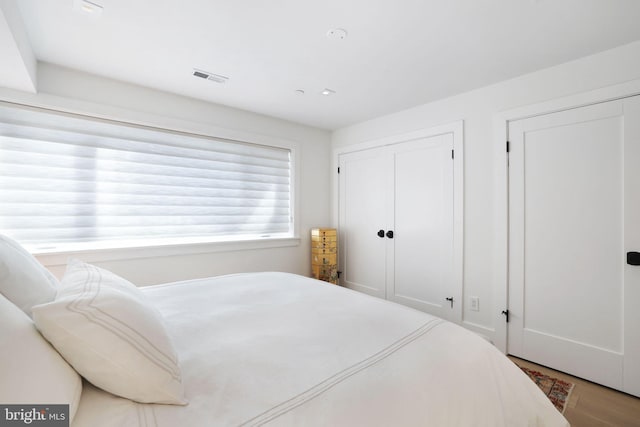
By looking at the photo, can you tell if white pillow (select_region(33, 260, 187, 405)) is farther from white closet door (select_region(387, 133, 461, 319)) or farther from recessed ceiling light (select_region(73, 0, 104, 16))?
white closet door (select_region(387, 133, 461, 319))

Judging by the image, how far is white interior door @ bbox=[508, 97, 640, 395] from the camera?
2.04 metres

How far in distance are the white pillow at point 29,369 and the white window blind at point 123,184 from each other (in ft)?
7.50

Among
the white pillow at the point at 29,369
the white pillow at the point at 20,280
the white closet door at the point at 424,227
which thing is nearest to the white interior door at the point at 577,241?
the white closet door at the point at 424,227

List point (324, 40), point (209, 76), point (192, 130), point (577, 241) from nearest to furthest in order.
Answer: point (324, 40) → point (577, 241) → point (209, 76) → point (192, 130)

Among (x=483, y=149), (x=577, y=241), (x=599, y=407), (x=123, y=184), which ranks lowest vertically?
(x=599, y=407)

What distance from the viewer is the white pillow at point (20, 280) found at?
868 millimetres

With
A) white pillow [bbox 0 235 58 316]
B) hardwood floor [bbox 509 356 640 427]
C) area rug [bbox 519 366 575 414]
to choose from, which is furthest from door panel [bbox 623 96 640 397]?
white pillow [bbox 0 235 58 316]

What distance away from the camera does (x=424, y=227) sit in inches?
128

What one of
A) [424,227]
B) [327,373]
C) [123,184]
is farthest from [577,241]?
[123,184]

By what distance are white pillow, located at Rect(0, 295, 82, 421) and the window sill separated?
2.15 m

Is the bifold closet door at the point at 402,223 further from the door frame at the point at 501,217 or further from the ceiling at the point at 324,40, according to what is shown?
Result: the ceiling at the point at 324,40

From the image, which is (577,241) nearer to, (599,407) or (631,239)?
(631,239)

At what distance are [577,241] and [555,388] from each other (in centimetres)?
109

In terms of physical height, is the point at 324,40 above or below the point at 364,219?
above
